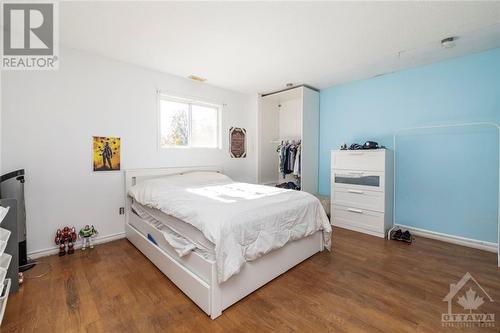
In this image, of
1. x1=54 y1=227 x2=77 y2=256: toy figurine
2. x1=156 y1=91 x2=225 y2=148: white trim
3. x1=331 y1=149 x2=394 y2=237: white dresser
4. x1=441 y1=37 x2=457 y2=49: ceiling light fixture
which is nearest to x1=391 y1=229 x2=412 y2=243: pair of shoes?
x1=331 y1=149 x2=394 y2=237: white dresser

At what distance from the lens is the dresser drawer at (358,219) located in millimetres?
3217

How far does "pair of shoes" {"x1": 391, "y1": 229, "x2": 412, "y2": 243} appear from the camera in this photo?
3.02 m

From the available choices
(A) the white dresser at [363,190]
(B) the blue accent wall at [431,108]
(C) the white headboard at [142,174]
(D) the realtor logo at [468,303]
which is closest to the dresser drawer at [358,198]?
(A) the white dresser at [363,190]

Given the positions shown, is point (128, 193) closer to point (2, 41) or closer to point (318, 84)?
point (2, 41)

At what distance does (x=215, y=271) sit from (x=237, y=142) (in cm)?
314

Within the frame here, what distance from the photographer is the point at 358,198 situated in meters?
3.41

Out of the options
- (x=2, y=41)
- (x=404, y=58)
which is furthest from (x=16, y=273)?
(x=404, y=58)

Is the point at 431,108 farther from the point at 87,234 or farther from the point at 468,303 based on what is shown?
the point at 87,234

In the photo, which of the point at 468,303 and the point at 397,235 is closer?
the point at 468,303

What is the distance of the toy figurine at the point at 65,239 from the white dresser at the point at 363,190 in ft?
12.1

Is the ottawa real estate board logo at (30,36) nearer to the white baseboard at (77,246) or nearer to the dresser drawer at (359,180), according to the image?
the white baseboard at (77,246)

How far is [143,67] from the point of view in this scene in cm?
321

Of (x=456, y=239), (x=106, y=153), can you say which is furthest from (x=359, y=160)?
(x=106, y=153)

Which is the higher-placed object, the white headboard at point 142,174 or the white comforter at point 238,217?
the white headboard at point 142,174
